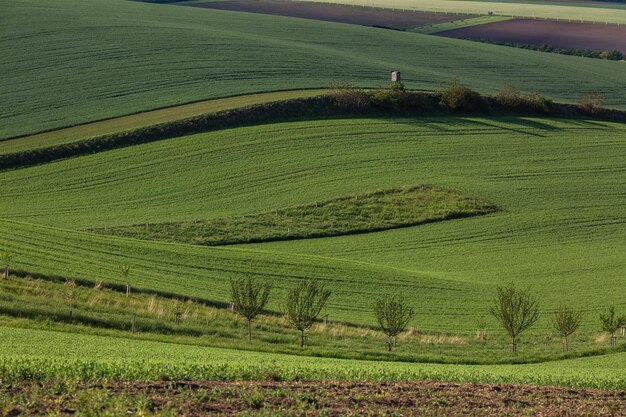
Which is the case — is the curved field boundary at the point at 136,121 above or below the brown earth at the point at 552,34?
below

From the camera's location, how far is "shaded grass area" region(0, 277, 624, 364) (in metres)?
36.3

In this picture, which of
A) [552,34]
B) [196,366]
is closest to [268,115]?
[196,366]

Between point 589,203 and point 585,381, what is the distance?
41.0 metres

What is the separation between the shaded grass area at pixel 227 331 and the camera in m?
36.3

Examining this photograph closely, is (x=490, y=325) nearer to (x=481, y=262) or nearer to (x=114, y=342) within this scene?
(x=481, y=262)

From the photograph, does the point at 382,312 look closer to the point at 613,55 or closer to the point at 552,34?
the point at 613,55

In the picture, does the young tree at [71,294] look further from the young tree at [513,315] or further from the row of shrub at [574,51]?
the row of shrub at [574,51]

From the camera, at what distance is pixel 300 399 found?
22.6 m

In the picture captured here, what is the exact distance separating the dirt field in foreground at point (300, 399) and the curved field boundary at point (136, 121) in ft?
158

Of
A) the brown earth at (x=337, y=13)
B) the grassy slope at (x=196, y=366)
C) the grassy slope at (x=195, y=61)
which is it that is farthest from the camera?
the brown earth at (x=337, y=13)

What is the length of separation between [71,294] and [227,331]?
6517 mm

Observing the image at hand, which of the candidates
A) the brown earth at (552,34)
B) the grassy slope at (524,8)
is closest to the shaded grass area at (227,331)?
the brown earth at (552,34)

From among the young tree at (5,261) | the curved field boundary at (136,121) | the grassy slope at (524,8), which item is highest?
the grassy slope at (524,8)

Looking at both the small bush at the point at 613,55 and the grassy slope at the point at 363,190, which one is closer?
the grassy slope at the point at 363,190
